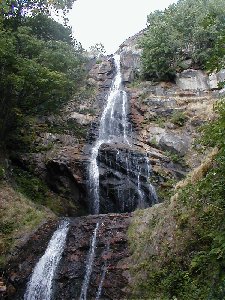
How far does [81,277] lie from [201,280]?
13.6 feet

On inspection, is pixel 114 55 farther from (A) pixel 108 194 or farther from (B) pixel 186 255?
(B) pixel 186 255

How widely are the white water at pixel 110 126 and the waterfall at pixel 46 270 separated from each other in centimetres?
411

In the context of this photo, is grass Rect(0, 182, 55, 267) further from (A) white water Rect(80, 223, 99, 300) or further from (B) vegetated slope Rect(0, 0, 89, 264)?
(A) white water Rect(80, 223, 99, 300)

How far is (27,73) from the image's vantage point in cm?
1597

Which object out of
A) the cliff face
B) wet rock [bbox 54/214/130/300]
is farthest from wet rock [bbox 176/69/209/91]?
wet rock [bbox 54/214/130/300]

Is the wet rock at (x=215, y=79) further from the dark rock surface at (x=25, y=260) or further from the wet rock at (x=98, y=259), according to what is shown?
the dark rock surface at (x=25, y=260)

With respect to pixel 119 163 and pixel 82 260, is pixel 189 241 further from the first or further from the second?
pixel 119 163

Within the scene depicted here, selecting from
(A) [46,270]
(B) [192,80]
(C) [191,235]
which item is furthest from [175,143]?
(C) [191,235]

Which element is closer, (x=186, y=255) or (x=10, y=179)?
(x=186, y=255)

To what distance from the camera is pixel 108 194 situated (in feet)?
53.9

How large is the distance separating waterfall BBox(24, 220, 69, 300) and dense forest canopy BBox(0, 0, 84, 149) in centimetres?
688

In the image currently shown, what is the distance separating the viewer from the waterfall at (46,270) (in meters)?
10.5

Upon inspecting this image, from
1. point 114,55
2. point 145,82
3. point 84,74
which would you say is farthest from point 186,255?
point 114,55

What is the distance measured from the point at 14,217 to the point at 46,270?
3.01 m
